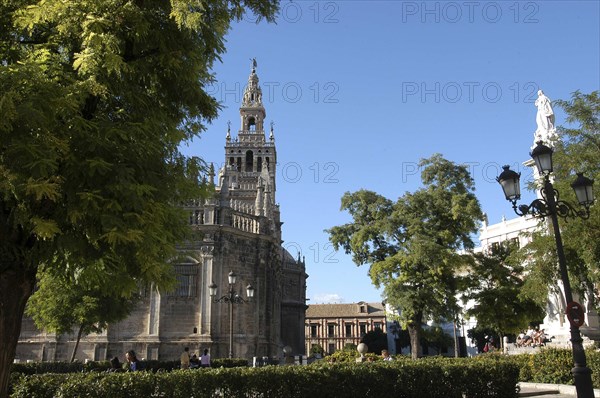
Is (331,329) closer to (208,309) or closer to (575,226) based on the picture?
(208,309)

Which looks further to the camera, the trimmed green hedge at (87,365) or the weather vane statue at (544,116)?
the weather vane statue at (544,116)

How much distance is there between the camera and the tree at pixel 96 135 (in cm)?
638

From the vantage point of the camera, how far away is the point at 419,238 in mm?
23938

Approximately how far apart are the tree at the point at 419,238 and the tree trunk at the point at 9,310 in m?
18.3

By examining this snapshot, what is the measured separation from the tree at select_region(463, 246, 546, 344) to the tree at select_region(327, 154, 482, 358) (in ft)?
3.44

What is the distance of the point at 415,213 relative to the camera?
25.6m

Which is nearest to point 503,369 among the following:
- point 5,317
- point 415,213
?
point 5,317

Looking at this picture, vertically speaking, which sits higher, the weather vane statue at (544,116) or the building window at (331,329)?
the weather vane statue at (544,116)

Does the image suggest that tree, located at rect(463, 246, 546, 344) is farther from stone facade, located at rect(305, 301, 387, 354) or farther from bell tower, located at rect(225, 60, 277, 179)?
stone facade, located at rect(305, 301, 387, 354)

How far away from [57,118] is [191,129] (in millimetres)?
2860

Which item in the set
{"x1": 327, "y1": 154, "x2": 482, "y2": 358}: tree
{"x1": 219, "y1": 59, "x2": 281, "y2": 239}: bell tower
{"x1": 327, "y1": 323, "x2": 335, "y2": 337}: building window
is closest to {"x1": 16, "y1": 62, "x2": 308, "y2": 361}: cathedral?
{"x1": 327, "y1": 154, "x2": 482, "y2": 358}: tree

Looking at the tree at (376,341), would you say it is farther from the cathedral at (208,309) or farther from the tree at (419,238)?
the tree at (419,238)

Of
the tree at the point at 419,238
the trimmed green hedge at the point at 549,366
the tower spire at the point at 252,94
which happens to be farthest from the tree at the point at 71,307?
the tower spire at the point at 252,94

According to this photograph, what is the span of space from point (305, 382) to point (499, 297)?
16.8 meters
